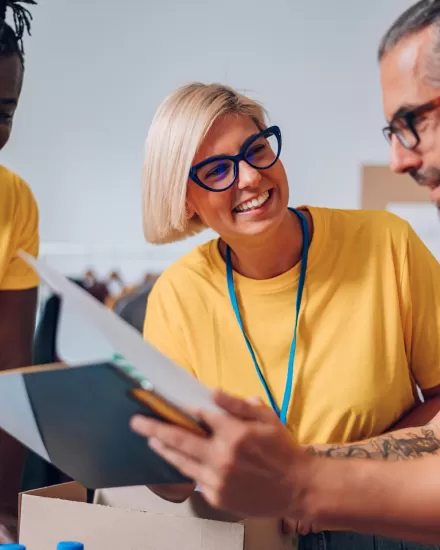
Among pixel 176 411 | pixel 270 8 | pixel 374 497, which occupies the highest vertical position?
pixel 270 8

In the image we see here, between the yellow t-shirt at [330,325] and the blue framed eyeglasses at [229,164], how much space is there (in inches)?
6.4

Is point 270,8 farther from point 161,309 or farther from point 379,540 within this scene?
point 379,540

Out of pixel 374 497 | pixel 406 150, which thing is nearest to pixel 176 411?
pixel 374 497

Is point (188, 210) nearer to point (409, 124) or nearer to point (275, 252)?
point (275, 252)

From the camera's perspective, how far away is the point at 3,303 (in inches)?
65.2

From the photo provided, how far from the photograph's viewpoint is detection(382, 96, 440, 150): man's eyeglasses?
861 mm

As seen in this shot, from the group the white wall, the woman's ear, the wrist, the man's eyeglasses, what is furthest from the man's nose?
the white wall

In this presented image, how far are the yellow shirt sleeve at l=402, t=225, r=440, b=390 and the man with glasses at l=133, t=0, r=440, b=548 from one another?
46 centimetres

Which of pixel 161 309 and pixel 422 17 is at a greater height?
pixel 422 17

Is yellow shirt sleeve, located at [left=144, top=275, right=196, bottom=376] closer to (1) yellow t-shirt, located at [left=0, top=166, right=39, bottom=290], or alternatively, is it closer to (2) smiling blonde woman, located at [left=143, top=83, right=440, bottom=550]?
(2) smiling blonde woman, located at [left=143, top=83, right=440, bottom=550]

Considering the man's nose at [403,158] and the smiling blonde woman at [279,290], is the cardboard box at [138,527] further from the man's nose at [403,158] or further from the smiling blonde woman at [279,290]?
the man's nose at [403,158]

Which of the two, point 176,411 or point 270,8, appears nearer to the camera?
point 176,411

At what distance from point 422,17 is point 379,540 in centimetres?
80

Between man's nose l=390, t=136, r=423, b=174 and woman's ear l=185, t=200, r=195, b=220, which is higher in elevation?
man's nose l=390, t=136, r=423, b=174
